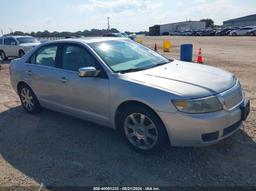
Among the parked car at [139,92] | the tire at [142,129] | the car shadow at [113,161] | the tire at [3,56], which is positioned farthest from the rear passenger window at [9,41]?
the tire at [142,129]

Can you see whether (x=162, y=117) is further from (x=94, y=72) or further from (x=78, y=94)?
(x=78, y=94)

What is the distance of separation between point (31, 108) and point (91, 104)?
2.09 metres

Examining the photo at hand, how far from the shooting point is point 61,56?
4.74 m

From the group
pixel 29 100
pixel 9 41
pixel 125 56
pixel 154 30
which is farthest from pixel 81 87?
pixel 154 30

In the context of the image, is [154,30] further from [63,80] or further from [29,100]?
[63,80]

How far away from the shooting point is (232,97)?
3.50 meters

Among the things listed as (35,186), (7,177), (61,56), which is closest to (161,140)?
(35,186)

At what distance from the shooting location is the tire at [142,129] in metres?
3.48

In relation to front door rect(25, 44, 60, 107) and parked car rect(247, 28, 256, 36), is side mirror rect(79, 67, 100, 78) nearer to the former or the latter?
front door rect(25, 44, 60, 107)

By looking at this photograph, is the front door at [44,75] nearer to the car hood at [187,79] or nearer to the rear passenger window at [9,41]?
the car hood at [187,79]

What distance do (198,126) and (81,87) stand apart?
6.36 ft

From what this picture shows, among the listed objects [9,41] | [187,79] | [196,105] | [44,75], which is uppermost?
[9,41]

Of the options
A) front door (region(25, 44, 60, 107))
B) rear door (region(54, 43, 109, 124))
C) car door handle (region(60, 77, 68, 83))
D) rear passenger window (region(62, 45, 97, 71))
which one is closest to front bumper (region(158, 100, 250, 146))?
rear door (region(54, 43, 109, 124))

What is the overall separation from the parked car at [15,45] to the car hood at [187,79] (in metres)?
13.6
